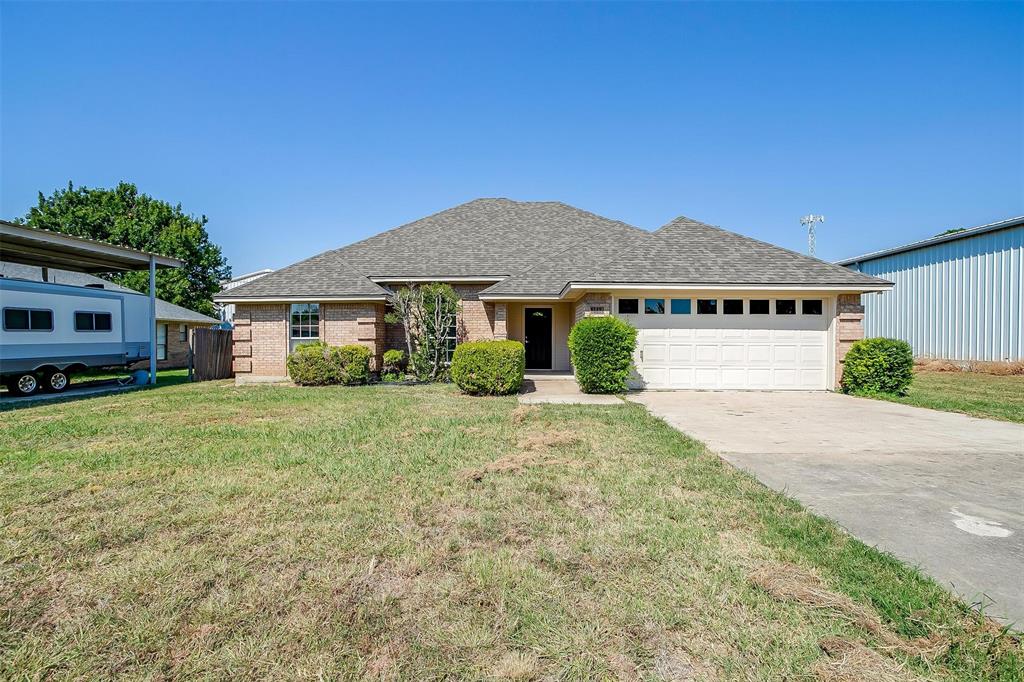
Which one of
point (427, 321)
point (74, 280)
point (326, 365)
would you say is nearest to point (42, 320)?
point (326, 365)

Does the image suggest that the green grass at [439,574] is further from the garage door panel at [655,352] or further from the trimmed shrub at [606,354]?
the garage door panel at [655,352]

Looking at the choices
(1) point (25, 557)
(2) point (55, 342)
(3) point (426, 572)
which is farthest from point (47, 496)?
(2) point (55, 342)

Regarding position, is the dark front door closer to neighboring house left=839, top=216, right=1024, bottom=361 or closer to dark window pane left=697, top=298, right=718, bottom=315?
dark window pane left=697, top=298, right=718, bottom=315

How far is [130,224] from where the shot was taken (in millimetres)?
30484

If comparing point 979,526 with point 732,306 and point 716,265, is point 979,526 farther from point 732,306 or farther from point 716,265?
point 716,265

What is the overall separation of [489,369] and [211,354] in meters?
11.3

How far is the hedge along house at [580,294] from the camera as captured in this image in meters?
12.7

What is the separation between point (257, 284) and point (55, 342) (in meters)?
5.37

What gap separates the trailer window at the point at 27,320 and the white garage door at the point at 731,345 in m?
16.0

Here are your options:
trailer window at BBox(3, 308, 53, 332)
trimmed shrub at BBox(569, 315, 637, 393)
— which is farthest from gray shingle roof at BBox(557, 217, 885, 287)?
trailer window at BBox(3, 308, 53, 332)

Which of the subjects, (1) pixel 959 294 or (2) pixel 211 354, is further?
(1) pixel 959 294

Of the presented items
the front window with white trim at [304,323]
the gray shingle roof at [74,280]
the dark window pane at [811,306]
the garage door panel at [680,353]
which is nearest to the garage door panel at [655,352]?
the garage door panel at [680,353]

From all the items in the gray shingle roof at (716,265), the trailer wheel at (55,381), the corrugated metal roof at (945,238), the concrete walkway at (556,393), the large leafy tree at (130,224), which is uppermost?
the large leafy tree at (130,224)

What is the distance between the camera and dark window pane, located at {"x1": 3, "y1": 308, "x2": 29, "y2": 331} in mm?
12086
